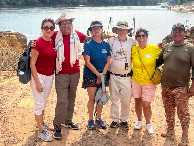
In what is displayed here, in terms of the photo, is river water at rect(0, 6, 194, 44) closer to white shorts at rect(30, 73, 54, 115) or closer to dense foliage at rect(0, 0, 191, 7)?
dense foliage at rect(0, 0, 191, 7)

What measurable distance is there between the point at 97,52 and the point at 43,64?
953mm

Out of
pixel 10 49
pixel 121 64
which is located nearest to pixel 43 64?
pixel 121 64

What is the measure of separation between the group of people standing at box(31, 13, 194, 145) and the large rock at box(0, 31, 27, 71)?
575 cm

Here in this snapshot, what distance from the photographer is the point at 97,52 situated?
4.33 m

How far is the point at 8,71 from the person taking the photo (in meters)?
9.23

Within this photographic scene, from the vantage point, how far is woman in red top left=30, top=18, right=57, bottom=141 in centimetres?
397

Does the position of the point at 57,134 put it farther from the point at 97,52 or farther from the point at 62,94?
the point at 97,52

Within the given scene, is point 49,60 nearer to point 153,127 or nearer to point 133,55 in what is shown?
point 133,55

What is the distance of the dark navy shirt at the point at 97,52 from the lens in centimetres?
432

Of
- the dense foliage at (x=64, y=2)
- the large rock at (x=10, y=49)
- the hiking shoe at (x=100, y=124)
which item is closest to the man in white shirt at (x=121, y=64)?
the hiking shoe at (x=100, y=124)

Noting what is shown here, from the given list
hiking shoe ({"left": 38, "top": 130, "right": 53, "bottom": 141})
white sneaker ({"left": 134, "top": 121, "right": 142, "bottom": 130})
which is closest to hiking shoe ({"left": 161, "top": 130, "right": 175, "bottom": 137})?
white sneaker ({"left": 134, "top": 121, "right": 142, "bottom": 130})

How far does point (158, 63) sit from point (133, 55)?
46 centimetres

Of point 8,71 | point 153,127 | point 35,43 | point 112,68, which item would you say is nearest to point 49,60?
point 35,43

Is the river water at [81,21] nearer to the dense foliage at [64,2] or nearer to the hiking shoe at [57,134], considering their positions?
the dense foliage at [64,2]
